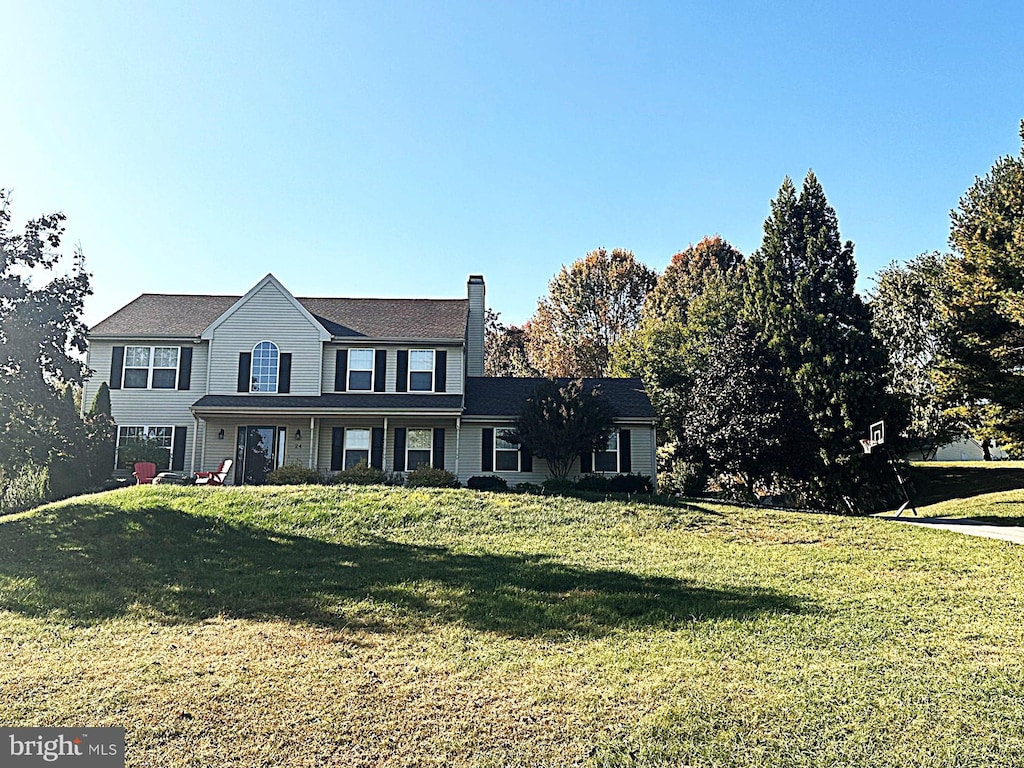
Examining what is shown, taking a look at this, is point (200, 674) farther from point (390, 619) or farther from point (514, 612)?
point (514, 612)

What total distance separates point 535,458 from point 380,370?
239 inches

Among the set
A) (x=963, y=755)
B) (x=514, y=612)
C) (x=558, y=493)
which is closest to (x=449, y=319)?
(x=558, y=493)

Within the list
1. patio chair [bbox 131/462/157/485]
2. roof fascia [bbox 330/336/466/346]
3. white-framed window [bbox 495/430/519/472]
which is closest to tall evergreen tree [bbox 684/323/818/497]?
white-framed window [bbox 495/430/519/472]

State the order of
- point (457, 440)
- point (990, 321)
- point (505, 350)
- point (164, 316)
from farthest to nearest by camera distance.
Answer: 1. point (505, 350)
2. point (164, 316)
3. point (457, 440)
4. point (990, 321)

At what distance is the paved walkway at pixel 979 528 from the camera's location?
53.8ft

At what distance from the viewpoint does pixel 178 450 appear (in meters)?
25.5

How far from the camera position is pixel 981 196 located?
1020 inches

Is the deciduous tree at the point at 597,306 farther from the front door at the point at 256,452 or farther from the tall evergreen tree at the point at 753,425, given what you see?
the front door at the point at 256,452

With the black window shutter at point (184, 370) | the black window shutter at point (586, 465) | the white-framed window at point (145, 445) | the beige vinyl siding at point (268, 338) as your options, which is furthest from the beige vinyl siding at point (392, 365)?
the white-framed window at point (145, 445)

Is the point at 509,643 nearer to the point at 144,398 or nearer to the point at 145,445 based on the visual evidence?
the point at 145,445

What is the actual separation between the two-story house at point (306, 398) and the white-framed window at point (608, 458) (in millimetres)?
35

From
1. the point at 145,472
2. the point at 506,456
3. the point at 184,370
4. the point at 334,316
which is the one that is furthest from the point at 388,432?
the point at 145,472

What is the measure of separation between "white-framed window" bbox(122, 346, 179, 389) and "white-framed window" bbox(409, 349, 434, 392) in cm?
785

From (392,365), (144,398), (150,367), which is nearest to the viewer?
(144,398)
